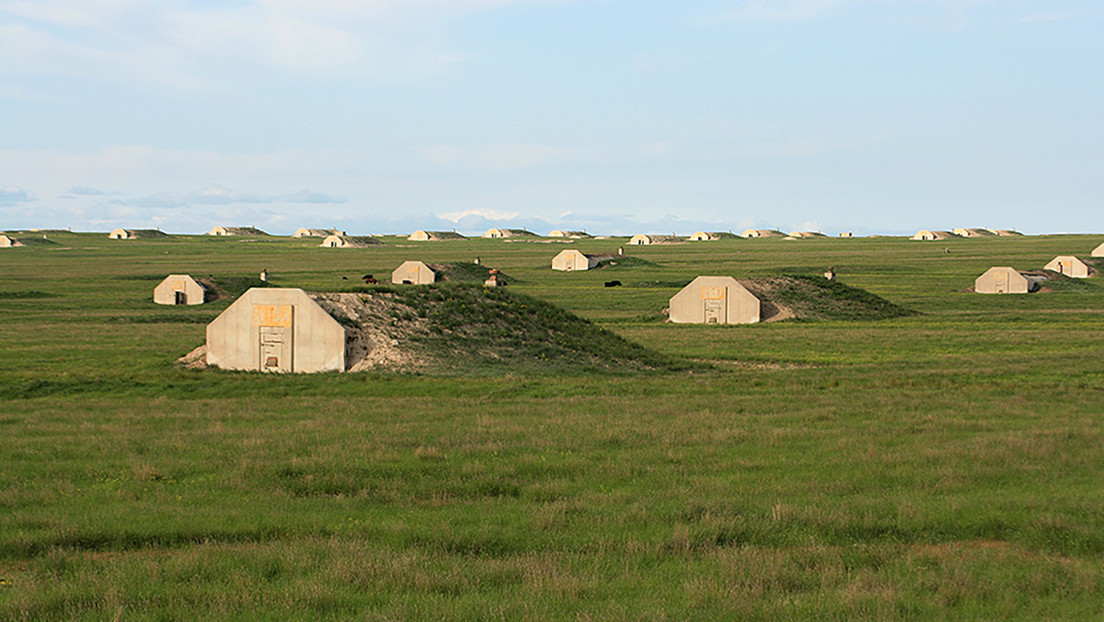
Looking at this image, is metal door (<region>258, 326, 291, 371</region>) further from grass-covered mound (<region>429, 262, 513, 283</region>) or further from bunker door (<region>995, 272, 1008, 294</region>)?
bunker door (<region>995, 272, 1008, 294</region>)

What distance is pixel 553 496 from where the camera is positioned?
50.3 ft

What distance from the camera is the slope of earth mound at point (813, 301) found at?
2965 inches

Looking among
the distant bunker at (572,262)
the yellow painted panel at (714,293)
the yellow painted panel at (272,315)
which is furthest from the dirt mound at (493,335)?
the distant bunker at (572,262)

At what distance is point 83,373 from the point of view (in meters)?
38.9

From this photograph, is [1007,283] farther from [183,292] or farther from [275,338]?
[275,338]

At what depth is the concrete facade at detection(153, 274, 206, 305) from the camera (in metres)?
84.0

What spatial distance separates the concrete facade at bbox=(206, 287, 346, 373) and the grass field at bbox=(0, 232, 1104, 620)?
3.27 meters

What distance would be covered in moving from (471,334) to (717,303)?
32.0 meters

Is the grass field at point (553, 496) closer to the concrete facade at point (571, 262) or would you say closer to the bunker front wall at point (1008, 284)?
the bunker front wall at point (1008, 284)

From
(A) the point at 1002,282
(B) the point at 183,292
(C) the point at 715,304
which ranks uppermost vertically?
(A) the point at 1002,282

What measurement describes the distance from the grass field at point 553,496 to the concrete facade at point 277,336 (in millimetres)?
3270

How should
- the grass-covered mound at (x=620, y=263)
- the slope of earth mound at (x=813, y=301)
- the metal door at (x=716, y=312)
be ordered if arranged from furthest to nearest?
the grass-covered mound at (x=620, y=263) → the slope of earth mound at (x=813, y=301) → the metal door at (x=716, y=312)

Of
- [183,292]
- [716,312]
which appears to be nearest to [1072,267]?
[716,312]

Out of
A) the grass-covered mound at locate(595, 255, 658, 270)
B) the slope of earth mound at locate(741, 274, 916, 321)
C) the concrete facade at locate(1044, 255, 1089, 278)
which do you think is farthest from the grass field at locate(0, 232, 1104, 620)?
the grass-covered mound at locate(595, 255, 658, 270)
